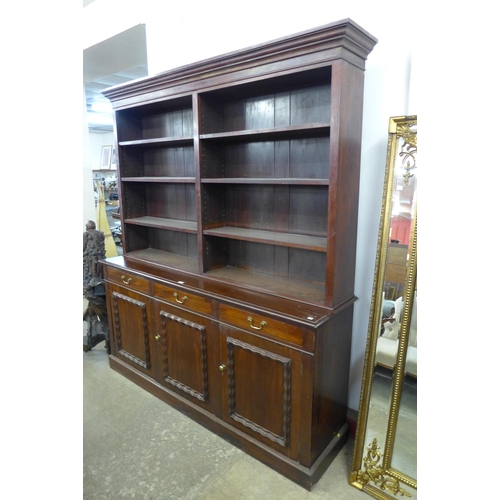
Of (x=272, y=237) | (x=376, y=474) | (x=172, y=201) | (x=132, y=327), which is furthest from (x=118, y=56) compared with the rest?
(x=376, y=474)

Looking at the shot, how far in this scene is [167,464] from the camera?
1989mm

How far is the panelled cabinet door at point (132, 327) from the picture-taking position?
2.50 meters

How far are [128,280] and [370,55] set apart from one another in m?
2.06

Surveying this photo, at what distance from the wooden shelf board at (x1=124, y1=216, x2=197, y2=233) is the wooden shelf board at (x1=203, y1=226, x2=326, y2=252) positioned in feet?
0.73

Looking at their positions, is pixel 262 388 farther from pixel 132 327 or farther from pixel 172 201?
pixel 172 201

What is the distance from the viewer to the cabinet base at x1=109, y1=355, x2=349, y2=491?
1.84m

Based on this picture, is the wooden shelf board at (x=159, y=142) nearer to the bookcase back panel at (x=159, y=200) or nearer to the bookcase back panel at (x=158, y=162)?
the bookcase back panel at (x=158, y=162)

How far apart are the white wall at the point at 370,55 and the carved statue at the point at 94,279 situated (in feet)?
4.76

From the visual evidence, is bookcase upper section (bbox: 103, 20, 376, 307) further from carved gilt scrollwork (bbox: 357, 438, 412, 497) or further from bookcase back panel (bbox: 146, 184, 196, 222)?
carved gilt scrollwork (bbox: 357, 438, 412, 497)

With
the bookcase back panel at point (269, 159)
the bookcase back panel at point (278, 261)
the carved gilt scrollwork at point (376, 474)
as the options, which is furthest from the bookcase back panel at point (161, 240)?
the carved gilt scrollwork at point (376, 474)

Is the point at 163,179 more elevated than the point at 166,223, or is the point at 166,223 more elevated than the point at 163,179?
the point at 163,179
